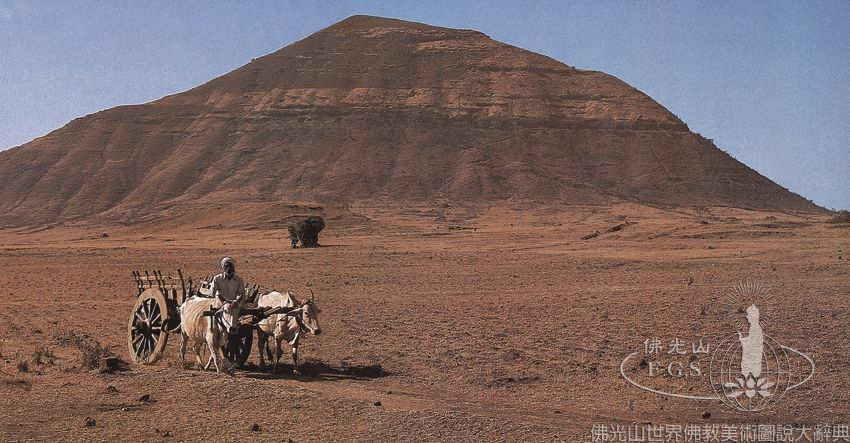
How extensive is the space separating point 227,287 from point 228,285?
0.03 m

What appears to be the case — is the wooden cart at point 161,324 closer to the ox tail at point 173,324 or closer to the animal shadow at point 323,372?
the ox tail at point 173,324

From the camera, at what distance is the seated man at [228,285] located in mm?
11109

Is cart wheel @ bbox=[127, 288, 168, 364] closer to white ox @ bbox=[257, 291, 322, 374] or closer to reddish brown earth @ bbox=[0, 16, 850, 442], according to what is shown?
reddish brown earth @ bbox=[0, 16, 850, 442]

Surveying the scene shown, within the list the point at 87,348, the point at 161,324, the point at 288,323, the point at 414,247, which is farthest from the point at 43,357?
the point at 414,247

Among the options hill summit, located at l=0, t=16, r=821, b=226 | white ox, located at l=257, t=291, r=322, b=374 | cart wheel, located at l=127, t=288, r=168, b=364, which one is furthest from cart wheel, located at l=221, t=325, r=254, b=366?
hill summit, located at l=0, t=16, r=821, b=226

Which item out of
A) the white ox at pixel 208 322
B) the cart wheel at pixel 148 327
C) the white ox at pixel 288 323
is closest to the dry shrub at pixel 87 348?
the cart wheel at pixel 148 327

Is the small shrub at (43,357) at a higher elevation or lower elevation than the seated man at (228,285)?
lower

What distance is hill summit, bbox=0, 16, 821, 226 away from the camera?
7575 centimetres

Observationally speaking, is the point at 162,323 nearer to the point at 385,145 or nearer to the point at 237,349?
the point at 237,349

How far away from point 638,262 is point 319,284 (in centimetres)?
1146

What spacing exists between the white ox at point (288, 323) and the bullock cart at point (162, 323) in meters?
0.21

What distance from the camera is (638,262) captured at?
2828cm

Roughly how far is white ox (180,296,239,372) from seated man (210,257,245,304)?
0.38 feet

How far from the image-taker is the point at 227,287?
36.8 feet
